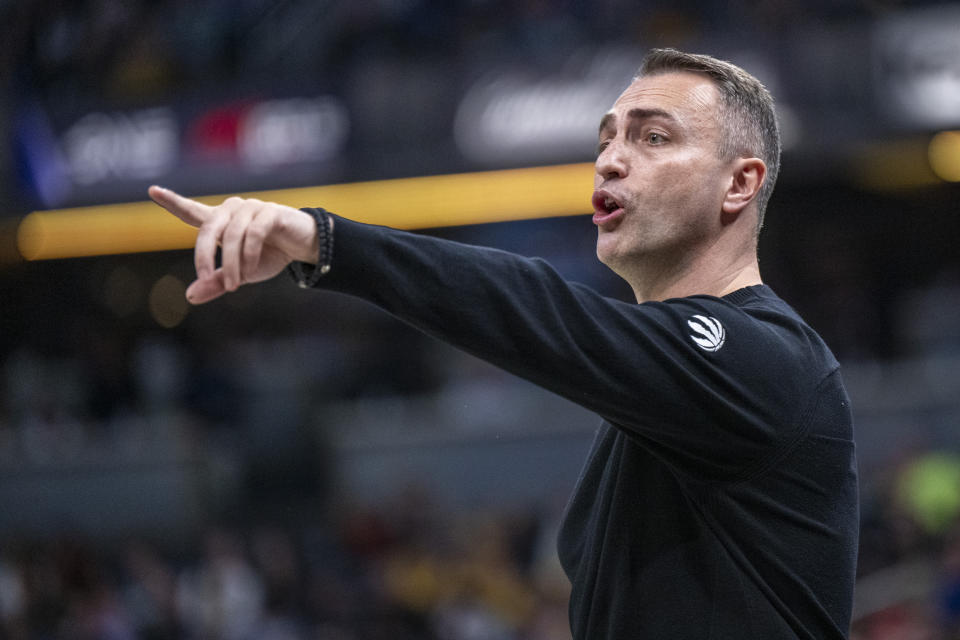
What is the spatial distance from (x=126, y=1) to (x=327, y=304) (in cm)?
386

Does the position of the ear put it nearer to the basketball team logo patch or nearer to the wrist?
the basketball team logo patch

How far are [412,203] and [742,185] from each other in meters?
8.89

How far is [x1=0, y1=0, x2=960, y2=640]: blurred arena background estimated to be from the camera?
8.58 m

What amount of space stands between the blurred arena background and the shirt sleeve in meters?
5.72

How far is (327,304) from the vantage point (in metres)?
12.9

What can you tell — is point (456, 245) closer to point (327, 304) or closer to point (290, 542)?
point (290, 542)

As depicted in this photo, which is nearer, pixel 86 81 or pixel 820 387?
pixel 820 387

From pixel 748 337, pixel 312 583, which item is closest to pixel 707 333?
pixel 748 337

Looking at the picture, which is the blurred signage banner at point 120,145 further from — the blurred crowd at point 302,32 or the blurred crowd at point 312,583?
the blurred crowd at point 312,583

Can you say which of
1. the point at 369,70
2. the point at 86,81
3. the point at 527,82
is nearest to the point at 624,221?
the point at 527,82

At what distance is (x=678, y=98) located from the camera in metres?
2.09

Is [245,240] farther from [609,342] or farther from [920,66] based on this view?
[920,66]

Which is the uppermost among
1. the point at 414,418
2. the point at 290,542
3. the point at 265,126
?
the point at 265,126

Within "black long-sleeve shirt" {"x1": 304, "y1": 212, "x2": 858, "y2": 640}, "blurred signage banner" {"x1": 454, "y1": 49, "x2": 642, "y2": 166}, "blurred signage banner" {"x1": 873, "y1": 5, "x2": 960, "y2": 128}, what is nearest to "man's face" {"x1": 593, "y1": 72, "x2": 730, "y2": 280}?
"black long-sleeve shirt" {"x1": 304, "y1": 212, "x2": 858, "y2": 640}
